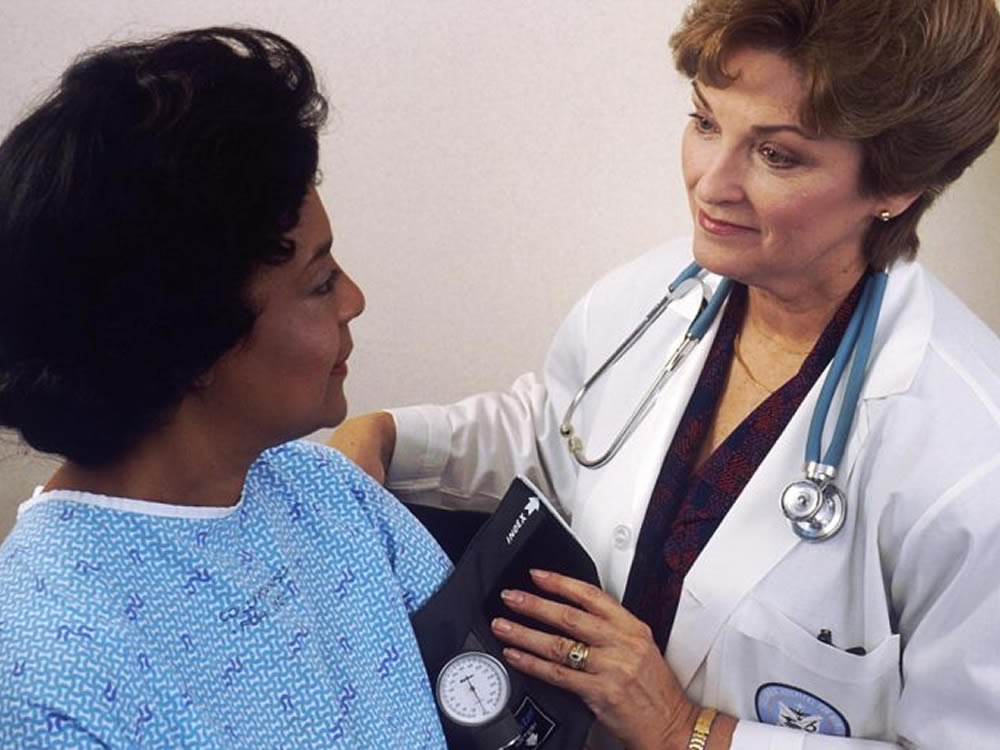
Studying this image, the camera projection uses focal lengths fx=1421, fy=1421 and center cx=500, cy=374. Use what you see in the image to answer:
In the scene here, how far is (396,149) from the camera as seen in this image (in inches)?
82.6

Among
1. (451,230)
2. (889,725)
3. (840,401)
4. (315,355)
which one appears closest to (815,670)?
(889,725)

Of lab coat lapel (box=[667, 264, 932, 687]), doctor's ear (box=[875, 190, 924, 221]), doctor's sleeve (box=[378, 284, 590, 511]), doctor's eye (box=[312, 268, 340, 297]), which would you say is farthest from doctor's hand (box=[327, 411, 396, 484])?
doctor's ear (box=[875, 190, 924, 221])

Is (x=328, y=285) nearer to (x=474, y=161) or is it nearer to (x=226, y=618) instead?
(x=226, y=618)

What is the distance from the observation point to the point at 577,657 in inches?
56.2

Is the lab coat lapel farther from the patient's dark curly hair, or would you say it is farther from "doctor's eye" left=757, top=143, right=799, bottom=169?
the patient's dark curly hair

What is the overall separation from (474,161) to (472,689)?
973 mm

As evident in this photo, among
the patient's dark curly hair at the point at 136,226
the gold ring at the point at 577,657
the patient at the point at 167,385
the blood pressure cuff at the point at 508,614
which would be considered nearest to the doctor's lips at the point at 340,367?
the patient at the point at 167,385

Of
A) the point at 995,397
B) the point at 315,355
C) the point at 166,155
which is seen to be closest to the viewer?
the point at 166,155

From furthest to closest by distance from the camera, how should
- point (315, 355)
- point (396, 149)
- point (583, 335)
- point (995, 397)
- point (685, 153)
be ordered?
point (396, 149) → point (583, 335) → point (685, 153) → point (995, 397) → point (315, 355)

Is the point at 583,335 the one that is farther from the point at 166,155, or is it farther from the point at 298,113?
the point at 166,155

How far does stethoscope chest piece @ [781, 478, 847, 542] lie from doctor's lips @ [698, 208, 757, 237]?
0.85ft

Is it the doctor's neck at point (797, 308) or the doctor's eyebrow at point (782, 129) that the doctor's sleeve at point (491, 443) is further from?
the doctor's eyebrow at point (782, 129)

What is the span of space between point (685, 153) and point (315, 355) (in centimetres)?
55

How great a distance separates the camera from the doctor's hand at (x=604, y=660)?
1419 millimetres
